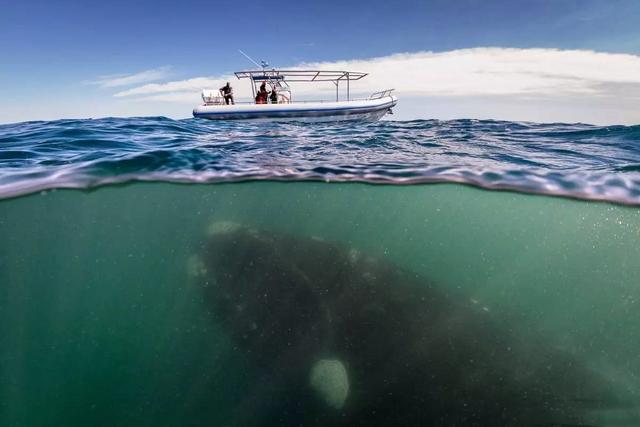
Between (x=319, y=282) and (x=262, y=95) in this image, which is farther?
(x=262, y=95)

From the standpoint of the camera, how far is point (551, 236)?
1055 cm

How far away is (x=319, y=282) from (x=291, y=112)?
19.1 meters

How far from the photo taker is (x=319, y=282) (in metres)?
6.86

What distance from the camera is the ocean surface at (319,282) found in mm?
5863

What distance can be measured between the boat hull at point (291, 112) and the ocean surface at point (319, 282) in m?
11.3

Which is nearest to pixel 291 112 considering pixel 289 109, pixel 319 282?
pixel 289 109

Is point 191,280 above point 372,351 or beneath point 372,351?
above

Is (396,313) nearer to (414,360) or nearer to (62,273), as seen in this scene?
(414,360)

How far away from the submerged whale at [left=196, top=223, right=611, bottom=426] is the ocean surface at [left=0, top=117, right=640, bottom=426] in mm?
33

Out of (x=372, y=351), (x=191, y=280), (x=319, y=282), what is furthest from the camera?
(x=191, y=280)

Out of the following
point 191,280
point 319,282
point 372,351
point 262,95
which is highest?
point 262,95

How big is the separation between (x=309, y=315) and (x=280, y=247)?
Result: 1670 mm

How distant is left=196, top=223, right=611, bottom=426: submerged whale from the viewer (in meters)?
5.51

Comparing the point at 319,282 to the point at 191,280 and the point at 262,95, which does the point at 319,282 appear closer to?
the point at 191,280
